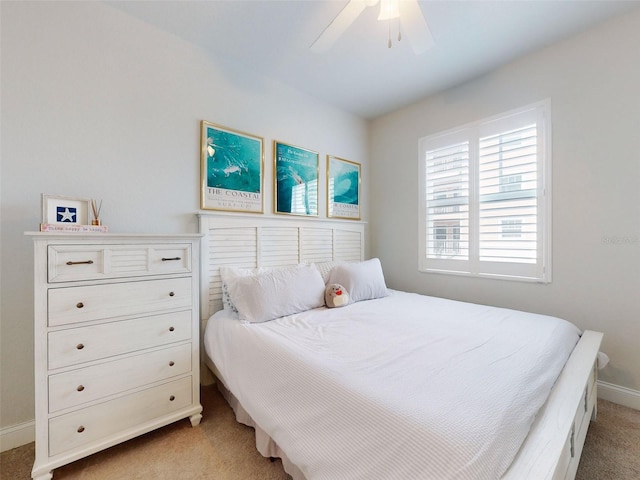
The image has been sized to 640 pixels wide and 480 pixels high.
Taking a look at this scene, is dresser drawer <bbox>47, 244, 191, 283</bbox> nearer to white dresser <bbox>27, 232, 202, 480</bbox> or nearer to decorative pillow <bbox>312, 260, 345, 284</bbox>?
white dresser <bbox>27, 232, 202, 480</bbox>

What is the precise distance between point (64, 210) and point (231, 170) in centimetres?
111

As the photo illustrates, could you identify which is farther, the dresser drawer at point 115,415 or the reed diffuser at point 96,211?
the reed diffuser at point 96,211

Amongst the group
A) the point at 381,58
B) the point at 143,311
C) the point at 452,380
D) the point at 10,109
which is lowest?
the point at 452,380

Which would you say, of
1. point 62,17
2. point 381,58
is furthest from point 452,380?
point 62,17

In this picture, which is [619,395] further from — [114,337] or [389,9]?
[114,337]

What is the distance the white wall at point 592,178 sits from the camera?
6.18 ft

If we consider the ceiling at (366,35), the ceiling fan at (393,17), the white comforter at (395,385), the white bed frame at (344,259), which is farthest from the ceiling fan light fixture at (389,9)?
the white comforter at (395,385)

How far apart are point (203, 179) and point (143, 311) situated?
108 cm

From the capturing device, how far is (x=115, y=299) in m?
1.46

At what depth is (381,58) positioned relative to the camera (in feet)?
7.48

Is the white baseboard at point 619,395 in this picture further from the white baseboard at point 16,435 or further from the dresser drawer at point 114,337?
the white baseboard at point 16,435

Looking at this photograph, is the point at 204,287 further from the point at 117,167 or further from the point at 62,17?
the point at 62,17

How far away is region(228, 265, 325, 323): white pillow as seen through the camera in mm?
1829

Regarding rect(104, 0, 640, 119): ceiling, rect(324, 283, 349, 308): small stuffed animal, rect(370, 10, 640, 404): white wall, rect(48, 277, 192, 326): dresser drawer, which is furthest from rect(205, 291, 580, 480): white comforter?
rect(104, 0, 640, 119): ceiling
